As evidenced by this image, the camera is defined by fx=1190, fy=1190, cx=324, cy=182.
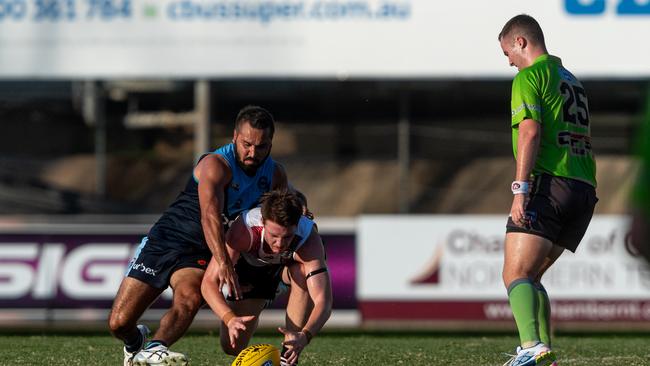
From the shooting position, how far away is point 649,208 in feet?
10.0

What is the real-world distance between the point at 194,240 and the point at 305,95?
1165 centimetres

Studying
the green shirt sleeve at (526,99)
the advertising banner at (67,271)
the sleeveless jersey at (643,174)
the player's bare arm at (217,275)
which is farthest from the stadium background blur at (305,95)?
the sleeveless jersey at (643,174)

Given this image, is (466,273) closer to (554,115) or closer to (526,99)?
(554,115)

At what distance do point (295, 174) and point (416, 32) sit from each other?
2.92 meters

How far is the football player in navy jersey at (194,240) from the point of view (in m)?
6.81

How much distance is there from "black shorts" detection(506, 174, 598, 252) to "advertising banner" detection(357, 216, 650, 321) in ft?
22.6

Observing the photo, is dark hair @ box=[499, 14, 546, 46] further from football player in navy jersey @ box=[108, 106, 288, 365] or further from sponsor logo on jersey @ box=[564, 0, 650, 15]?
sponsor logo on jersey @ box=[564, 0, 650, 15]

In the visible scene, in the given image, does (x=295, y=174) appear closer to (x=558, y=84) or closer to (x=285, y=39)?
(x=285, y=39)

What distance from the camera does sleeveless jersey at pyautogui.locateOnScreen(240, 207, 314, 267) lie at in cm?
679

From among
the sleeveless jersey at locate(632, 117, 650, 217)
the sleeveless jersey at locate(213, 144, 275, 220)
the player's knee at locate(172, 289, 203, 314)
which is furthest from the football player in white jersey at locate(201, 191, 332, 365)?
the sleeveless jersey at locate(632, 117, 650, 217)

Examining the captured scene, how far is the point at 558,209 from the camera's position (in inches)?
263

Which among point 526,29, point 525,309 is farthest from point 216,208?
point 526,29

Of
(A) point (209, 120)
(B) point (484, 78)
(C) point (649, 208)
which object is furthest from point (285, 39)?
(C) point (649, 208)

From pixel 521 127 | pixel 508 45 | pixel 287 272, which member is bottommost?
pixel 287 272
